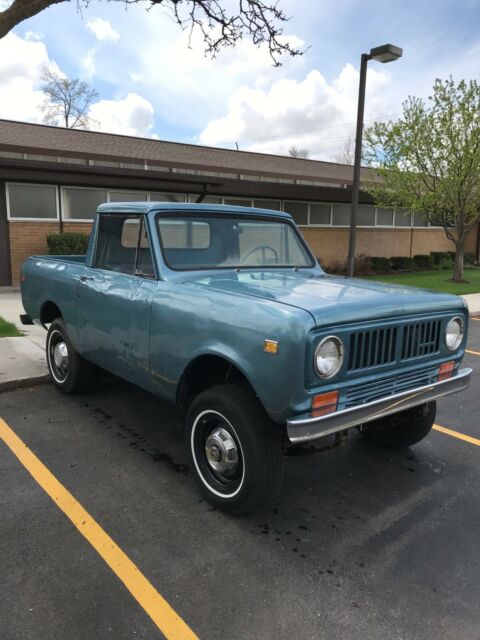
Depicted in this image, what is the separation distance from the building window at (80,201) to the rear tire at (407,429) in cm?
1205

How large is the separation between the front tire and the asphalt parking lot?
0.16 m

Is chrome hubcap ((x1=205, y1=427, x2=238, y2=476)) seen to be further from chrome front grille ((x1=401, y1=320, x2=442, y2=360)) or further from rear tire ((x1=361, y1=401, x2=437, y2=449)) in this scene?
chrome front grille ((x1=401, y1=320, x2=442, y2=360))

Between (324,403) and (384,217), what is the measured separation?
2124cm

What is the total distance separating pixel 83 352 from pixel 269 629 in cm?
307

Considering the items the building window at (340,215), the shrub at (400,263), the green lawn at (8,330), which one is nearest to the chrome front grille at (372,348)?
the green lawn at (8,330)

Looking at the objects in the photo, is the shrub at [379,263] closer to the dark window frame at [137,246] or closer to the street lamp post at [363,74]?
the street lamp post at [363,74]

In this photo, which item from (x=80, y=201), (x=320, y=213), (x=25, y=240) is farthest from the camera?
(x=320, y=213)

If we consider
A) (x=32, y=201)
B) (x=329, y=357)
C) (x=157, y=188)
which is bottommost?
(x=329, y=357)

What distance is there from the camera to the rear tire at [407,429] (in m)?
3.65

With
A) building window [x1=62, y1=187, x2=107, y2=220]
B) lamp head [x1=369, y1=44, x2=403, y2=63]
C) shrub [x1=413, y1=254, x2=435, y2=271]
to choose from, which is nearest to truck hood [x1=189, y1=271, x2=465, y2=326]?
lamp head [x1=369, y1=44, x2=403, y2=63]

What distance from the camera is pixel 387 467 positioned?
3869mm

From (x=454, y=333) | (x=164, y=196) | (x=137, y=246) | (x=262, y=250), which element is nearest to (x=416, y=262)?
(x=164, y=196)

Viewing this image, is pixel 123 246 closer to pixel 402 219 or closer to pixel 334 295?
pixel 334 295

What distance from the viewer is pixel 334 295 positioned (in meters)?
3.16
